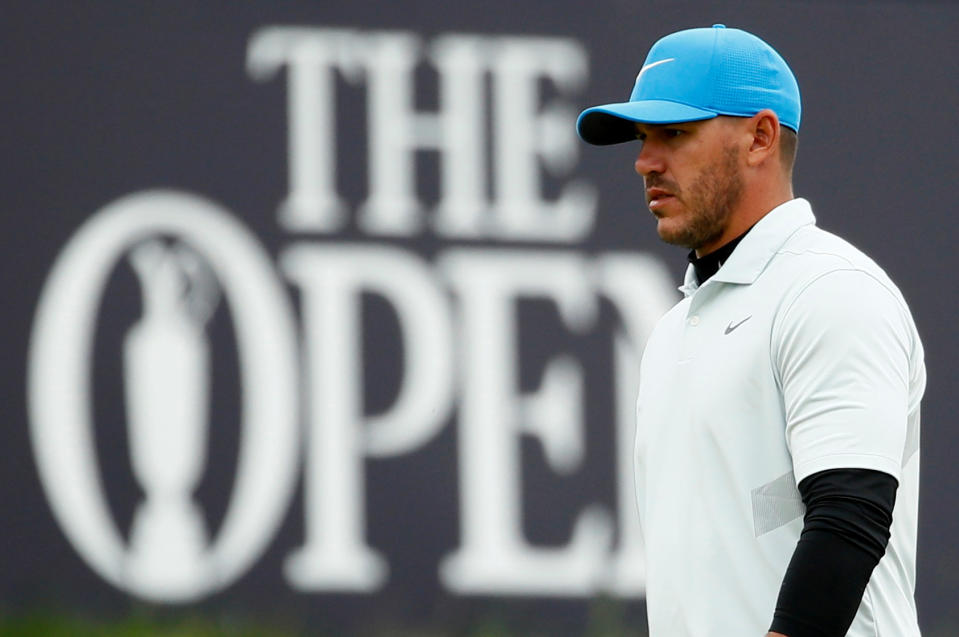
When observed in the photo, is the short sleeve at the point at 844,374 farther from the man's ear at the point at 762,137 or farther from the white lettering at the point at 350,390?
the white lettering at the point at 350,390

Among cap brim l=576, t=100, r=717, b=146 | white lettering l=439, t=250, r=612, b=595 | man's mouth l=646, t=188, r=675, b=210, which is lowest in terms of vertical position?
white lettering l=439, t=250, r=612, b=595

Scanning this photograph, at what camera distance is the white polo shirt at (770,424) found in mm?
2236

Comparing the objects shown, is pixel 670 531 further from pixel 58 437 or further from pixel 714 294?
pixel 58 437

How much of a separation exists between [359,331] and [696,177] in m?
3.01

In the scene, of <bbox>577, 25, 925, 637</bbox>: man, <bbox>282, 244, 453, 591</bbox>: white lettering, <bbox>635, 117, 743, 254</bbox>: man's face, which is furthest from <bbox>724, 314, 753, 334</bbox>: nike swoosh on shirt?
<bbox>282, 244, 453, 591</bbox>: white lettering

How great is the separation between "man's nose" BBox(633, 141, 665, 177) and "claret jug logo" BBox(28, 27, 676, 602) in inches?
115

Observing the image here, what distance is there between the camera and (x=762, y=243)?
2.48m

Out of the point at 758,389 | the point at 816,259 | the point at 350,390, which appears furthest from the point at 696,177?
the point at 350,390

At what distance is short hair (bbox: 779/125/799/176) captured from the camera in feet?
8.42

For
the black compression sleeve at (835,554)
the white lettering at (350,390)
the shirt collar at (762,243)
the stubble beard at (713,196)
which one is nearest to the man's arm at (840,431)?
the black compression sleeve at (835,554)

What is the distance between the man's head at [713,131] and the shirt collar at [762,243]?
0.04 m

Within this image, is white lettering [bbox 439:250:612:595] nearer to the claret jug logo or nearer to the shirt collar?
the claret jug logo

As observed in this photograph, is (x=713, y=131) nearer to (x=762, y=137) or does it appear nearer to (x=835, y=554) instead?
(x=762, y=137)

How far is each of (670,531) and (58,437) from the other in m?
3.15
